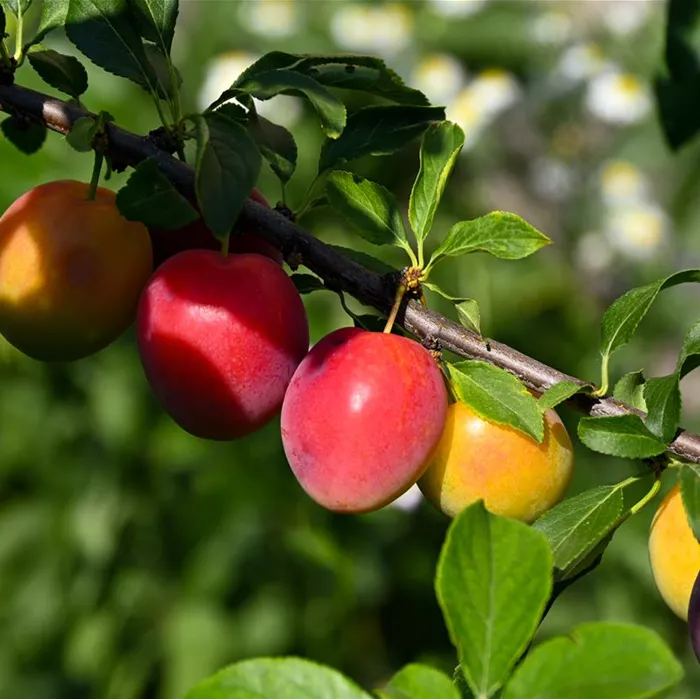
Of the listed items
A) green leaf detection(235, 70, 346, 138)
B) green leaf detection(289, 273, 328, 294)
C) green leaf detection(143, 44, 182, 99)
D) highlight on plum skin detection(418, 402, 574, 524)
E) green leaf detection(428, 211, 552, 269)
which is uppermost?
green leaf detection(235, 70, 346, 138)

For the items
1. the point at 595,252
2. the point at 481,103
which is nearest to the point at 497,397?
the point at 481,103

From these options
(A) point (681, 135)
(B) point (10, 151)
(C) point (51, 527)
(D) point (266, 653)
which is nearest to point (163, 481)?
(C) point (51, 527)

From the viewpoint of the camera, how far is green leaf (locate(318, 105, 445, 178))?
2.45ft

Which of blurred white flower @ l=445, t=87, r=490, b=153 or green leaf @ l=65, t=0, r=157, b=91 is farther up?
green leaf @ l=65, t=0, r=157, b=91

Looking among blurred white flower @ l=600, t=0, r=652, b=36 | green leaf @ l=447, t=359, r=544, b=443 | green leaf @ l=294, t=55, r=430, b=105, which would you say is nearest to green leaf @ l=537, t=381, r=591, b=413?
green leaf @ l=447, t=359, r=544, b=443

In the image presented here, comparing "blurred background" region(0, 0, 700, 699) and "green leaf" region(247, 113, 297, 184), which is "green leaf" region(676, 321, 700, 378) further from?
"blurred background" region(0, 0, 700, 699)

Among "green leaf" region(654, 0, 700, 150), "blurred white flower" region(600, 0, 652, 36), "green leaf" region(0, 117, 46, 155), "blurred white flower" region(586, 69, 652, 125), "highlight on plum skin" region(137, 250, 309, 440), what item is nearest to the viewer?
"highlight on plum skin" region(137, 250, 309, 440)

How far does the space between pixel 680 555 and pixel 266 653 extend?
3.89 feet

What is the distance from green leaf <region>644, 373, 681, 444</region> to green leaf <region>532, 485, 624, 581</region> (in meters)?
0.04

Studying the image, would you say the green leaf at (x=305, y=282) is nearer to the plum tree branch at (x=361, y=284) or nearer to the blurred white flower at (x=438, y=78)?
the plum tree branch at (x=361, y=284)

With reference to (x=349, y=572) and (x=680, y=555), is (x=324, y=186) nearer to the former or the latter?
(x=680, y=555)

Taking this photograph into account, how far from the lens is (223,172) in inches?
22.8

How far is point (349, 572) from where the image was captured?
1.89 meters

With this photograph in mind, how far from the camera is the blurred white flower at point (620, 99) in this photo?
2.61 metres
